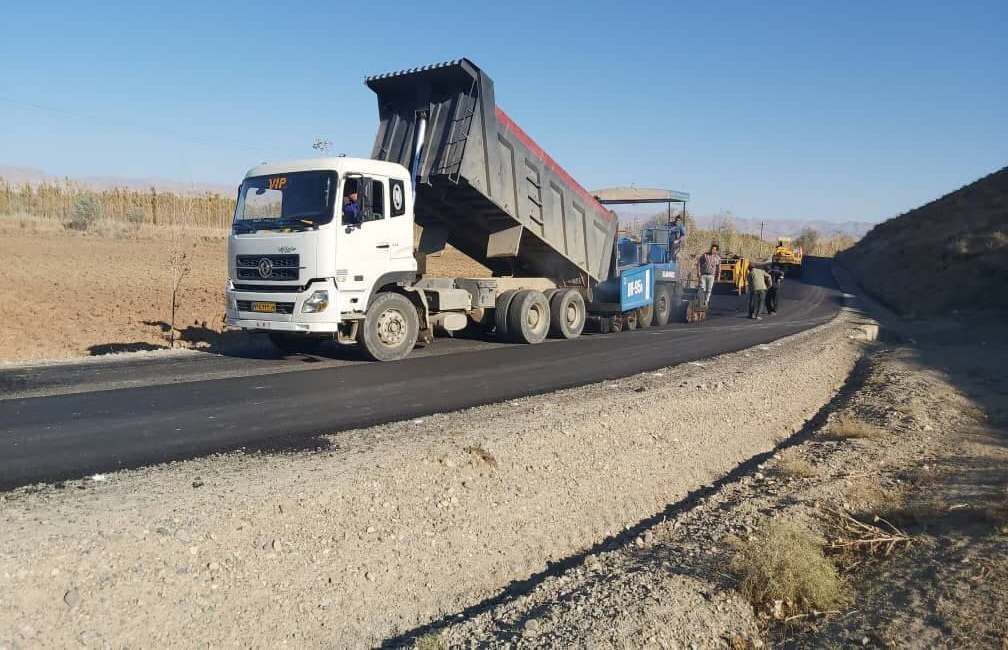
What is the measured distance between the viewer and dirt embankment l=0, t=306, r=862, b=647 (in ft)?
12.7

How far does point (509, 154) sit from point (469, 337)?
385 centimetres

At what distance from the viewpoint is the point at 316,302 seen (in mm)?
9477

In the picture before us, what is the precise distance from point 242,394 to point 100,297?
1162cm

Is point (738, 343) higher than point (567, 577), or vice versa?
point (738, 343)

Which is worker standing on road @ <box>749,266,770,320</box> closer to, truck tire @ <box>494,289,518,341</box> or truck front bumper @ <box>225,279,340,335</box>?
truck tire @ <box>494,289,518,341</box>

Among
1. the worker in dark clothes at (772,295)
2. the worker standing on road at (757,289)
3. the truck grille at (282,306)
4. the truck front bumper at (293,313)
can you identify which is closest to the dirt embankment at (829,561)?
the truck front bumper at (293,313)

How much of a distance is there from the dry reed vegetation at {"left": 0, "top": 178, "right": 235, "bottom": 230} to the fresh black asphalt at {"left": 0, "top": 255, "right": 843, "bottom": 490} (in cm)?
3961

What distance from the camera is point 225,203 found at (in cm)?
4850

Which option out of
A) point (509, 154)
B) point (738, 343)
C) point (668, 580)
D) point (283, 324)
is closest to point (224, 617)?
point (668, 580)

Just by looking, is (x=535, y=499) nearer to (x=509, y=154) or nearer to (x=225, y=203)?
(x=509, y=154)

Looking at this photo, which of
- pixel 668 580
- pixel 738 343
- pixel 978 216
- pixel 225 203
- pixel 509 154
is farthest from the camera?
pixel 225 203

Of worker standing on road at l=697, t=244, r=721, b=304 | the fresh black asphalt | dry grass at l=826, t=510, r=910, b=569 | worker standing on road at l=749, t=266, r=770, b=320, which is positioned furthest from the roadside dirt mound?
dry grass at l=826, t=510, r=910, b=569

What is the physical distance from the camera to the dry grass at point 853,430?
805 centimetres

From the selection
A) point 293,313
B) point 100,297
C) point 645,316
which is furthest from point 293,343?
point 645,316
